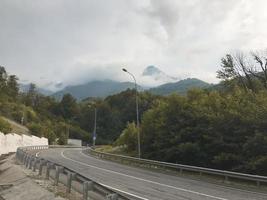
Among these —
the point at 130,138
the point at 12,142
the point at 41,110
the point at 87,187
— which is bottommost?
the point at 87,187

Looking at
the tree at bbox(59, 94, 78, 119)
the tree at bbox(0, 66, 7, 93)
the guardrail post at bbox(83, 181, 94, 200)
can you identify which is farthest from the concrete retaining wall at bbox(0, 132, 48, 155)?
the tree at bbox(59, 94, 78, 119)

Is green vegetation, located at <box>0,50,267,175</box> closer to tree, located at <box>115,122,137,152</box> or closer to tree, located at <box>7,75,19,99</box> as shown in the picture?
tree, located at <box>115,122,137,152</box>

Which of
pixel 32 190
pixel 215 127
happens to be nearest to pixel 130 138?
pixel 215 127

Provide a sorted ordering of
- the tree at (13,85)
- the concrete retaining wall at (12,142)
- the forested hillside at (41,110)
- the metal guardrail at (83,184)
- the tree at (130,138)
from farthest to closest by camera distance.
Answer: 1. the tree at (13,85)
2. the forested hillside at (41,110)
3. the tree at (130,138)
4. the concrete retaining wall at (12,142)
5. the metal guardrail at (83,184)

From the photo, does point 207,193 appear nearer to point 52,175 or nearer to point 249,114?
point 52,175

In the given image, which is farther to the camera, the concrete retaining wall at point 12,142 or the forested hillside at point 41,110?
the forested hillside at point 41,110

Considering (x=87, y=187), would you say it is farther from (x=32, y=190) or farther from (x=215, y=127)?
(x=215, y=127)

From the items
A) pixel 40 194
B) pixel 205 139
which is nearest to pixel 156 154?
pixel 205 139

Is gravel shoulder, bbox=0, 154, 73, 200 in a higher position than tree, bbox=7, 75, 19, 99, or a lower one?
lower

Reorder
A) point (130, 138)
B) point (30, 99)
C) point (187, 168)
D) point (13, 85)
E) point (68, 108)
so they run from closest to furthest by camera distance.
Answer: point (187, 168)
point (130, 138)
point (13, 85)
point (68, 108)
point (30, 99)

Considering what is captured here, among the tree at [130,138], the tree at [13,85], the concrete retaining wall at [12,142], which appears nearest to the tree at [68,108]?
the tree at [13,85]

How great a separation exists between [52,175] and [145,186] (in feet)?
17.5

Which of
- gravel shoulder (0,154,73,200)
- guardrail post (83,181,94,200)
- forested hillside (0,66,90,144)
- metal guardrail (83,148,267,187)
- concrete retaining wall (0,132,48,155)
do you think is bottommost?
gravel shoulder (0,154,73,200)

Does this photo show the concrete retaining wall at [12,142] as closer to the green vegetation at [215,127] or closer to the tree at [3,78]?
the green vegetation at [215,127]
